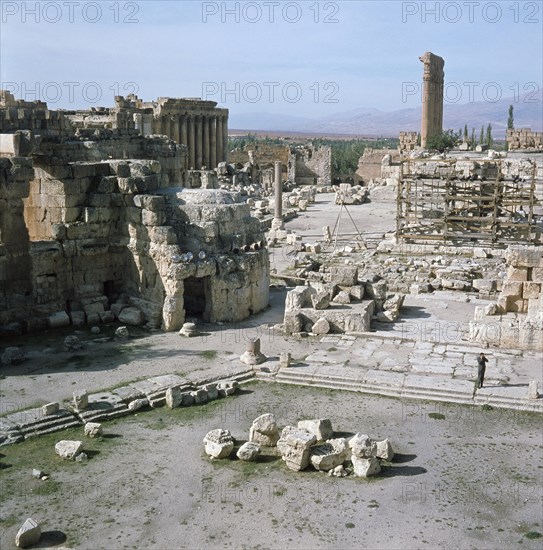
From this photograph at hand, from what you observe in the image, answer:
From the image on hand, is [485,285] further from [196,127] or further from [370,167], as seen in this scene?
[370,167]

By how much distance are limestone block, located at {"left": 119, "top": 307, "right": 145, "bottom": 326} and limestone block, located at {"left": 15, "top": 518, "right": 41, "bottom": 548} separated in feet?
28.6

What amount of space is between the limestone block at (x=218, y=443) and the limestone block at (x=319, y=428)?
1165 mm

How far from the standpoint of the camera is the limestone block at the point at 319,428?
11.2 m

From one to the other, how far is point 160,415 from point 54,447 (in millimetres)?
1914

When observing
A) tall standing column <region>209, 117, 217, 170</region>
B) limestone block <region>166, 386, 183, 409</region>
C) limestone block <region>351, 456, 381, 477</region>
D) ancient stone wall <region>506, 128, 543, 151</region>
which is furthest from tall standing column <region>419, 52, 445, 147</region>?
limestone block <region>351, 456, 381, 477</region>

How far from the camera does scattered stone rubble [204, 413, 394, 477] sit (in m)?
10.4

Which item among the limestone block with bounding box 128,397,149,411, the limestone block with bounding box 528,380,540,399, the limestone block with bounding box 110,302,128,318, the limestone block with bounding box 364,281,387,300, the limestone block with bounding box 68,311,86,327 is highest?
the limestone block with bounding box 364,281,387,300

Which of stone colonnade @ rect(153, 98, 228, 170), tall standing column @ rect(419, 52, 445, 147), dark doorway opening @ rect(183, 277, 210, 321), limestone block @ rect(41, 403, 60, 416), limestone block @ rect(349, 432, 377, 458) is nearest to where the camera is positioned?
limestone block @ rect(349, 432, 377, 458)

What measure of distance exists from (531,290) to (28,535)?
512 inches

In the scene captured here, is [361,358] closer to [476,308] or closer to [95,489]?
[476,308]

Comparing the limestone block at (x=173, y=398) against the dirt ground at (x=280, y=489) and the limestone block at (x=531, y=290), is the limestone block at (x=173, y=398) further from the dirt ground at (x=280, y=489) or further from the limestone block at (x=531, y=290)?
the limestone block at (x=531, y=290)

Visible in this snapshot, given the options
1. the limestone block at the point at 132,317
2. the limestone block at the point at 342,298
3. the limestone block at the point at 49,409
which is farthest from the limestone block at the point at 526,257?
the limestone block at the point at 49,409

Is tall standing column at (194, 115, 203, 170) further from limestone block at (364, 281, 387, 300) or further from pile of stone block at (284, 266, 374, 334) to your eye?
pile of stone block at (284, 266, 374, 334)

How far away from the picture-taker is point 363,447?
411 inches
